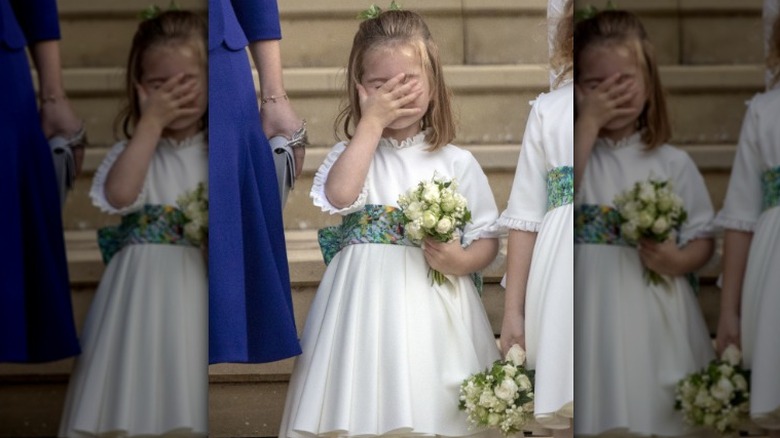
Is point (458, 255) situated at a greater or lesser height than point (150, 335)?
greater

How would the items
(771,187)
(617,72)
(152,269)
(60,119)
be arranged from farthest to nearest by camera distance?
(152,269) < (617,72) < (60,119) < (771,187)

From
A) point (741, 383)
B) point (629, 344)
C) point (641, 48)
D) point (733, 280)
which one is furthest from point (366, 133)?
point (741, 383)

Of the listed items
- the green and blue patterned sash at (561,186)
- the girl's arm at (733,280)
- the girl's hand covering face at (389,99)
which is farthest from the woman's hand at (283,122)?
the girl's arm at (733,280)

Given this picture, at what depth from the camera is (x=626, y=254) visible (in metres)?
2.67

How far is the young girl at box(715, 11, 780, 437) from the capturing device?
97.6 inches

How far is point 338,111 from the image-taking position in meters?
2.89

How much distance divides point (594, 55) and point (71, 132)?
1.11 meters

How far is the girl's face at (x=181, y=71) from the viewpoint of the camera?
2.75 m

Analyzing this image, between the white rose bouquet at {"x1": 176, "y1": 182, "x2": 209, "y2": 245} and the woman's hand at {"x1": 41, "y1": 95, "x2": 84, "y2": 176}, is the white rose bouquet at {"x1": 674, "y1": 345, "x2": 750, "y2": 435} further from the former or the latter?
the woman's hand at {"x1": 41, "y1": 95, "x2": 84, "y2": 176}

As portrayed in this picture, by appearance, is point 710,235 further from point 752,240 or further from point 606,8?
point 606,8

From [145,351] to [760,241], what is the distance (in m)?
1.31

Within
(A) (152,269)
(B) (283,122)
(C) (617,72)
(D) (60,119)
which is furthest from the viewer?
(B) (283,122)

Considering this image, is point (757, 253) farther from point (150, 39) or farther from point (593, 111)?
point (150, 39)

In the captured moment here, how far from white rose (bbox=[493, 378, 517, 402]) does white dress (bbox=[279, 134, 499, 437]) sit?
0.07 meters
